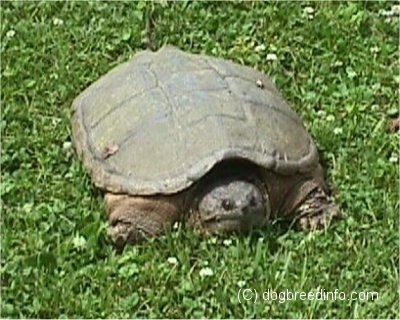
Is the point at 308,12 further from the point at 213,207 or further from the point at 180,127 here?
the point at 213,207

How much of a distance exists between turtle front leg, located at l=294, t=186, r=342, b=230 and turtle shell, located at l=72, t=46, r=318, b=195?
10 cm

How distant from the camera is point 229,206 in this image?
401 cm

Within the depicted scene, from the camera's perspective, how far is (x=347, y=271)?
3.91m

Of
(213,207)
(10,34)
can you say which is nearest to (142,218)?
(213,207)

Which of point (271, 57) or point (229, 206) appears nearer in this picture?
point (229, 206)

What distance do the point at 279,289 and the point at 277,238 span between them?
0.91 feet

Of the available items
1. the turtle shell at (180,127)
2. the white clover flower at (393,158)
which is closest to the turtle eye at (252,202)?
the turtle shell at (180,127)

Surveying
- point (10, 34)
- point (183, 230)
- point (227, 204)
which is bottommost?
point (10, 34)

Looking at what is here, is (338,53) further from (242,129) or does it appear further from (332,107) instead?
(242,129)

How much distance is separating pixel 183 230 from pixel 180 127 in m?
0.33

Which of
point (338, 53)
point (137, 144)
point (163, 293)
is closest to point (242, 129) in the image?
point (137, 144)

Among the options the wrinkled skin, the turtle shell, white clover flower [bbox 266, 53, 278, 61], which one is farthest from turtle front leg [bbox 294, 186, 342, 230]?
white clover flower [bbox 266, 53, 278, 61]

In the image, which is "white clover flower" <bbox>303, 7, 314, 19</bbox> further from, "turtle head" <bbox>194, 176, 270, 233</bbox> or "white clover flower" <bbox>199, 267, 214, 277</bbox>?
"white clover flower" <bbox>199, 267, 214, 277</bbox>

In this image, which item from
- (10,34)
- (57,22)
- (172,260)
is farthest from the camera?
(57,22)
